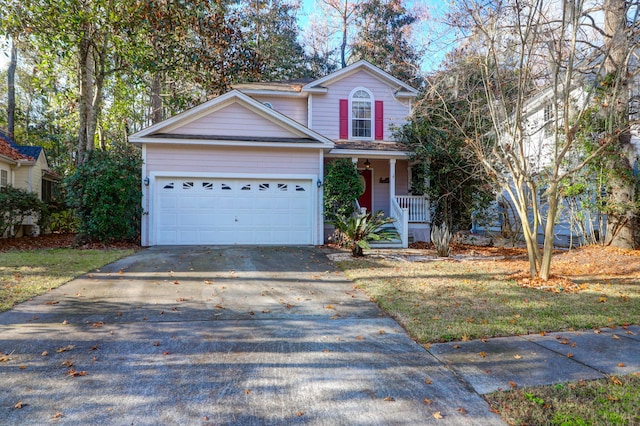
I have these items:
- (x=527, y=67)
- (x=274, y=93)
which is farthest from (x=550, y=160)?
(x=274, y=93)

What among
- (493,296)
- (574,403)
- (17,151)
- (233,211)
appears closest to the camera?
(574,403)

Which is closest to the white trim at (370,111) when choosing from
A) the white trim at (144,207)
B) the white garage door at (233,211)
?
the white garage door at (233,211)

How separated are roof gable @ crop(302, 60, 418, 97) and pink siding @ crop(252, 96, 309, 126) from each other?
0.90 m

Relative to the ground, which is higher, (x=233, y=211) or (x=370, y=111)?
(x=370, y=111)

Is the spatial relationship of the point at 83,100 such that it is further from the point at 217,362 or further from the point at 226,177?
the point at 217,362

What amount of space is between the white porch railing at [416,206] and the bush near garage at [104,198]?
862cm

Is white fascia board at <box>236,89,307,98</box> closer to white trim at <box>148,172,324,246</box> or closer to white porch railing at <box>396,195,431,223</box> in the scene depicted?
white trim at <box>148,172,324,246</box>

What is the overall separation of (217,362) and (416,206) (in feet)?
36.9

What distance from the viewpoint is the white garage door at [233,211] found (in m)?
12.0

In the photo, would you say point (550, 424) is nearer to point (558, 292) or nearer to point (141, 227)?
point (558, 292)

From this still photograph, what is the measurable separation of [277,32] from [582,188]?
19.6 meters

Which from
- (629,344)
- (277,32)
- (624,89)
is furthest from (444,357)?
(277,32)

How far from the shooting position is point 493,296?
611cm

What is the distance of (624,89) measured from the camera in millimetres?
8258
